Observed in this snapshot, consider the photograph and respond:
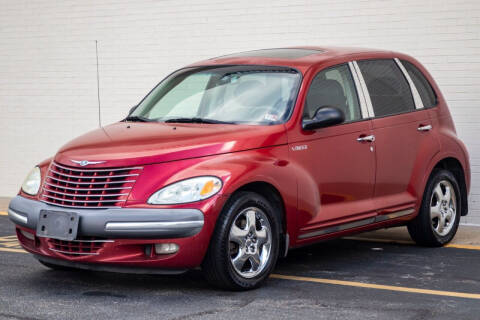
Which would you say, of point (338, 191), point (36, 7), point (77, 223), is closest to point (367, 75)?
point (338, 191)

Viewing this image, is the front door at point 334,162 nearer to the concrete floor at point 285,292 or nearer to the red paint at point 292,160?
the red paint at point 292,160

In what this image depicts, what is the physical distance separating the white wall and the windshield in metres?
3.70

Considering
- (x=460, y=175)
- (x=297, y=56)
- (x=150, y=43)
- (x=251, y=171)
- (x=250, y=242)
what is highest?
(x=150, y=43)

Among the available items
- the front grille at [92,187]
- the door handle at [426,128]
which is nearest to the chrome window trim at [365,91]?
the door handle at [426,128]

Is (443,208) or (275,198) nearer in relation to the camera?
(275,198)

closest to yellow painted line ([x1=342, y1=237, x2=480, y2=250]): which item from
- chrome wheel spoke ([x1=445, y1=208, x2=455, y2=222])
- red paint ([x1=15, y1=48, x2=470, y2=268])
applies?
chrome wheel spoke ([x1=445, y1=208, x2=455, y2=222])

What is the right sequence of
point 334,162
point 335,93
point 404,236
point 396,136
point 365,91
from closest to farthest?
point 334,162 < point 335,93 < point 365,91 < point 396,136 < point 404,236

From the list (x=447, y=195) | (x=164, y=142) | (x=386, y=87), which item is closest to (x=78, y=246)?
(x=164, y=142)

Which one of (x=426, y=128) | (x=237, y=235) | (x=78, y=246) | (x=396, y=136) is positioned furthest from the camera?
(x=426, y=128)

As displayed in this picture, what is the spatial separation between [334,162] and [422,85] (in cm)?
181

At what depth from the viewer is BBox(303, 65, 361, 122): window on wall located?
24.1 ft

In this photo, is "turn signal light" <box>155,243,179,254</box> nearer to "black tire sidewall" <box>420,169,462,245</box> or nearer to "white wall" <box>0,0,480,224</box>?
"black tire sidewall" <box>420,169,462,245</box>

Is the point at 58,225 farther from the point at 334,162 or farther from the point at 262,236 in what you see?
the point at 334,162

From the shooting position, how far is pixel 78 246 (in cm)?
633
